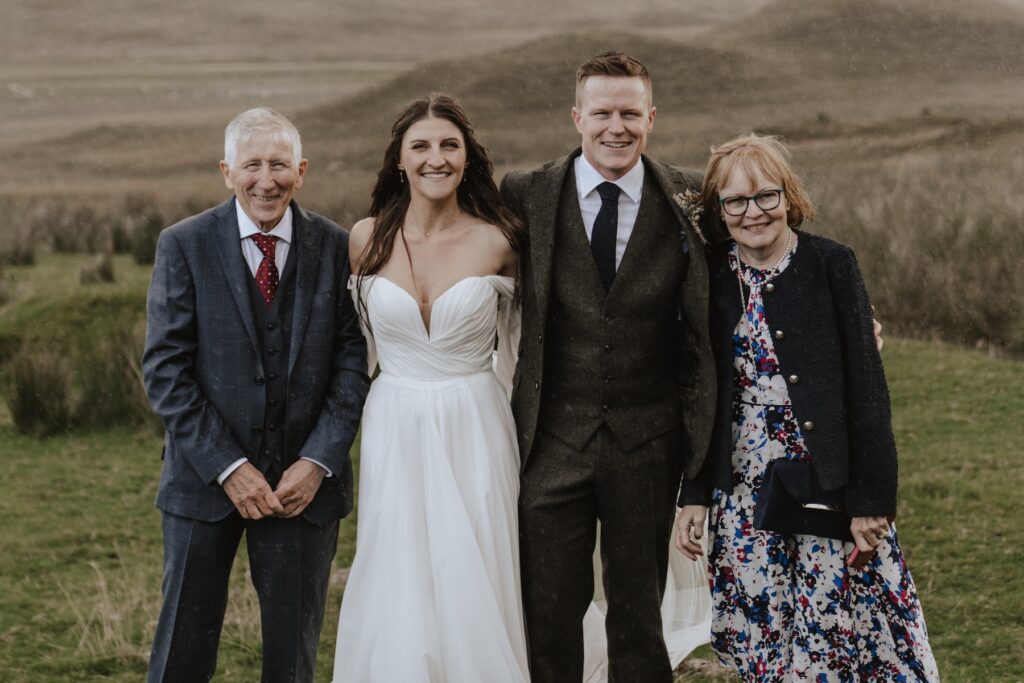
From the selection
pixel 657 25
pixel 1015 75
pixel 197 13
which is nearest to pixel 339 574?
pixel 1015 75

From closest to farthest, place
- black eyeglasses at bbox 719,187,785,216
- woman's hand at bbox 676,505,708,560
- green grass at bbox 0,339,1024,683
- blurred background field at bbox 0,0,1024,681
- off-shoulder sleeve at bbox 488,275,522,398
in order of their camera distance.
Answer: black eyeglasses at bbox 719,187,785,216 → woman's hand at bbox 676,505,708,560 → off-shoulder sleeve at bbox 488,275,522,398 → green grass at bbox 0,339,1024,683 → blurred background field at bbox 0,0,1024,681

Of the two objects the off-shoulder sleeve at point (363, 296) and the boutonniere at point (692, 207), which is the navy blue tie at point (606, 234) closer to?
the boutonniere at point (692, 207)

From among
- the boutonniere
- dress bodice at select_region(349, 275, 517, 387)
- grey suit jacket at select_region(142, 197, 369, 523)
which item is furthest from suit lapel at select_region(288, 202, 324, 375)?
the boutonniere

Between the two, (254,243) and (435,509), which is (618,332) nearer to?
(435,509)

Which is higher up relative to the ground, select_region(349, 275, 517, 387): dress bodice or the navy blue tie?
the navy blue tie

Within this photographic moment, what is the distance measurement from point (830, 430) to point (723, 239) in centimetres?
71

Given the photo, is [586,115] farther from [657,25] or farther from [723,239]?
[657,25]

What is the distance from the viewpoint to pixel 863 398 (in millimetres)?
3389

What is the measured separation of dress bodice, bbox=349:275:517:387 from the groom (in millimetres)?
146

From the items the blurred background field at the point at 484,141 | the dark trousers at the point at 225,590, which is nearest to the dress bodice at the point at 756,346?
the dark trousers at the point at 225,590

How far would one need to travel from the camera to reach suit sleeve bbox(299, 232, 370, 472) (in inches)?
139

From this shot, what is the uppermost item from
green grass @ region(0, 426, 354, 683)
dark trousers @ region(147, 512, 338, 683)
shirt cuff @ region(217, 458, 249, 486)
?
shirt cuff @ region(217, 458, 249, 486)

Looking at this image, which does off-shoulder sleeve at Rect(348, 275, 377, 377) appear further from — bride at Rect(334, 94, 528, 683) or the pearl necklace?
the pearl necklace

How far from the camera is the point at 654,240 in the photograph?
3.66 m
